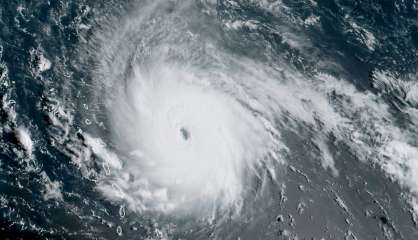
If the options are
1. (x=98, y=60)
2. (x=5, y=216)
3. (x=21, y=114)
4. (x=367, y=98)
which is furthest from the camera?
(x=367, y=98)

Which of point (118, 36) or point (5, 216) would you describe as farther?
point (118, 36)

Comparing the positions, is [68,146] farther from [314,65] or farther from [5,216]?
[314,65]

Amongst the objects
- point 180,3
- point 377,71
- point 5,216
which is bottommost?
point 5,216

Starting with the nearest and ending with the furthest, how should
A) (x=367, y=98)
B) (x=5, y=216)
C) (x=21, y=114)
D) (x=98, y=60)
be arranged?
(x=5, y=216) < (x=21, y=114) < (x=98, y=60) < (x=367, y=98)

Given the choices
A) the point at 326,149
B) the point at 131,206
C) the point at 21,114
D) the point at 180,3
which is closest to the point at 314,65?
the point at 326,149

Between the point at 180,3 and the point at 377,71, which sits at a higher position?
the point at 377,71

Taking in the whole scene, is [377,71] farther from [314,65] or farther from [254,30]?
[254,30]

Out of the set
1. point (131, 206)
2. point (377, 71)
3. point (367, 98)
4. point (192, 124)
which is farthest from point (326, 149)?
point (131, 206)
